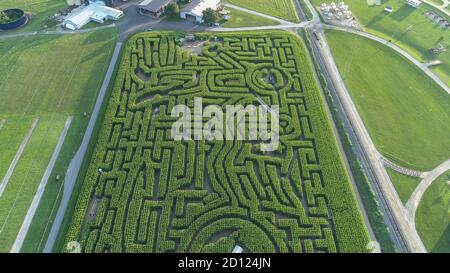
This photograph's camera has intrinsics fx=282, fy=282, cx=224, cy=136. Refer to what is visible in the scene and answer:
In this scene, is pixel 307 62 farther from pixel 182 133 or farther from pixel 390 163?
pixel 182 133

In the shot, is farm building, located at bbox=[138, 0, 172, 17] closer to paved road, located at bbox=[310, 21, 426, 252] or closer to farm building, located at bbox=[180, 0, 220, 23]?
farm building, located at bbox=[180, 0, 220, 23]

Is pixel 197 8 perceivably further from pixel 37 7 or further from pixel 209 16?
pixel 37 7

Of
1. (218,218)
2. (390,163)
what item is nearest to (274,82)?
(390,163)

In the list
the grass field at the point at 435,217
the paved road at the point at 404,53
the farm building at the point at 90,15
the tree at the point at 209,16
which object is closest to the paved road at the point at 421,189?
the grass field at the point at 435,217

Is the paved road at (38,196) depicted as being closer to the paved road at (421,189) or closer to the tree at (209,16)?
the tree at (209,16)

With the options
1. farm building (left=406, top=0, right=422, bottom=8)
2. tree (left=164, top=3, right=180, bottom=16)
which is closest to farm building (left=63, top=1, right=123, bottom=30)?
tree (left=164, top=3, right=180, bottom=16)

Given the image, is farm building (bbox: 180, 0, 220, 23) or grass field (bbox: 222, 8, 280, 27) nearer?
farm building (bbox: 180, 0, 220, 23)
